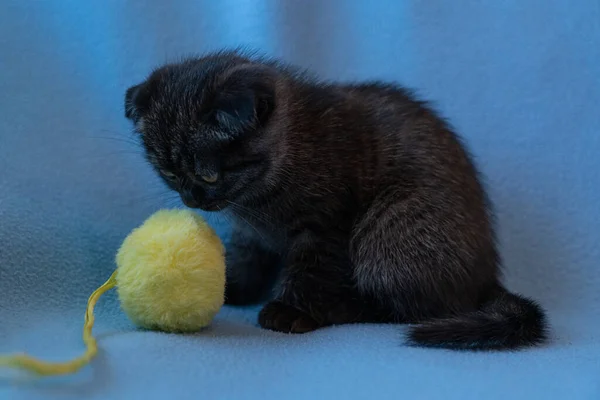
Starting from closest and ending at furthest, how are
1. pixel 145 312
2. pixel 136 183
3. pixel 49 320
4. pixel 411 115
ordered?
pixel 145 312 < pixel 49 320 < pixel 411 115 < pixel 136 183

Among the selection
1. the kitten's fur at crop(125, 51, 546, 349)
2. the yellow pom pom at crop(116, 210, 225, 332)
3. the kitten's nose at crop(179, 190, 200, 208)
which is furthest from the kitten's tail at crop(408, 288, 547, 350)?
the kitten's nose at crop(179, 190, 200, 208)

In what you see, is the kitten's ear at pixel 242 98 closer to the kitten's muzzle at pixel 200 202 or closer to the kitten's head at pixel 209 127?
the kitten's head at pixel 209 127

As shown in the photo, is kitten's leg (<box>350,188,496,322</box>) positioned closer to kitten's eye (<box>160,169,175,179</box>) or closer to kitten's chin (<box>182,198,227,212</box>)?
kitten's chin (<box>182,198,227,212</box>)

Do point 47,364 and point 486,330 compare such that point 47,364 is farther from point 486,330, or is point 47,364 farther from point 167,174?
point 486,330

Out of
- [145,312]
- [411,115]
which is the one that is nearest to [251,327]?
[145,312]

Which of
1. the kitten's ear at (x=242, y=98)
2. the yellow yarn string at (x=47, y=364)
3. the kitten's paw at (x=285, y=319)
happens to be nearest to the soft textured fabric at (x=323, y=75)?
the kitten's paw at (x=285, y=319)

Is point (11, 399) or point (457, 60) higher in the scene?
point (457, 60)

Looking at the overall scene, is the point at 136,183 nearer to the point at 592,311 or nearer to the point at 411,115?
the point at 411,115
